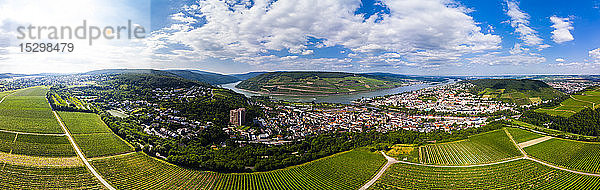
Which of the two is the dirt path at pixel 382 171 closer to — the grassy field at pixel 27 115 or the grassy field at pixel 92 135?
the grassy field at pixel 92 135

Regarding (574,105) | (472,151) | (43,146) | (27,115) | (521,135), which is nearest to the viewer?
(43,146)

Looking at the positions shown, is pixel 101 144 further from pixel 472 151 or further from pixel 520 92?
pixel 520 92

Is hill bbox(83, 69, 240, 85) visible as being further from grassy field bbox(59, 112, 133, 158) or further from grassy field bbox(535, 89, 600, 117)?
grassy field bbox(535, 89, 600, 117)

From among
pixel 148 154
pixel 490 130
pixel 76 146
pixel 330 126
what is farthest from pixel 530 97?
pixel 76 146

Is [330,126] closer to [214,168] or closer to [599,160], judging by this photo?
[214,168]

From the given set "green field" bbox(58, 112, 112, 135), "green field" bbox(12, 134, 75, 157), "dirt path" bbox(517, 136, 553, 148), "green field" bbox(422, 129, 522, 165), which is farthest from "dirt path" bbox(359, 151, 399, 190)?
"green field" bbox(58, 112, 112, 135)

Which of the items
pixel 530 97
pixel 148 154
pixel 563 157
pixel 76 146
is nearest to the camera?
pixel 76 146

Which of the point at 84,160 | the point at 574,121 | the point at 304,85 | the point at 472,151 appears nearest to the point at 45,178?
the point at 84,160
